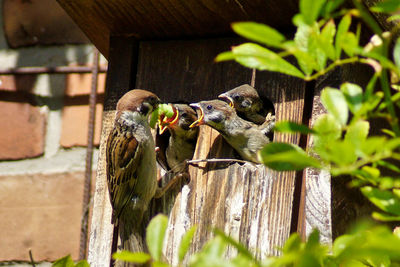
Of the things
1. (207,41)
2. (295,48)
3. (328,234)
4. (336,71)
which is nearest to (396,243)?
(295,48)

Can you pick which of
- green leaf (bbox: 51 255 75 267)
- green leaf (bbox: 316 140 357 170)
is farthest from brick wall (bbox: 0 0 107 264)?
green leaf (bbox: 316 140 357 170)

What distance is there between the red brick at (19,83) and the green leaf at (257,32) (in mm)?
1858

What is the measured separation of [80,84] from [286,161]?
184 centimetres

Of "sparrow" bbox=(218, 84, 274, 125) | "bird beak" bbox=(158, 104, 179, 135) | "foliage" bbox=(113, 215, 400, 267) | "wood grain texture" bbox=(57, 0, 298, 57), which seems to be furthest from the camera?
"bird beak" bbox=(158, 104, 179, 135)

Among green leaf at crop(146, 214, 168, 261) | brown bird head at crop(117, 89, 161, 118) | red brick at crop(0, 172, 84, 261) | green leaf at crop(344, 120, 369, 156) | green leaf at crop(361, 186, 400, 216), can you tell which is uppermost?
brown bird head at crop(117, 89, 161, 118)

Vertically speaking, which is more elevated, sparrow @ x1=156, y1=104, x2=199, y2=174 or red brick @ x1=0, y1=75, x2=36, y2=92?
red brick @ x1=0, y1=75, x2=36, y2=92

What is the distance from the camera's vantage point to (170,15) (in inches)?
70.8

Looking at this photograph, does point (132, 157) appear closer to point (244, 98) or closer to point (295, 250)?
point (244, 98)

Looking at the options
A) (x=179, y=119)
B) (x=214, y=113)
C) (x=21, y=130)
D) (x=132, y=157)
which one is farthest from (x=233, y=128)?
(x=21, y=130)

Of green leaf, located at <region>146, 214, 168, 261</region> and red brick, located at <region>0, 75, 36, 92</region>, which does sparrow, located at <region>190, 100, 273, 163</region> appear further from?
green leaf, located at <region>146, 214, 168, 261</region>

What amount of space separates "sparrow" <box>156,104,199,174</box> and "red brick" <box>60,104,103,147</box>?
1.07ft

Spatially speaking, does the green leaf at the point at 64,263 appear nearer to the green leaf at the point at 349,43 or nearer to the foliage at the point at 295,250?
the foliage at the point at 295,250

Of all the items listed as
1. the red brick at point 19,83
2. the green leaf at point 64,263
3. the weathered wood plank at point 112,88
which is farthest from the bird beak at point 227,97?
the green leaf at point 64,263

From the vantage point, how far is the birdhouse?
1.58m
